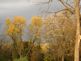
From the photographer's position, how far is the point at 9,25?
74375 mm

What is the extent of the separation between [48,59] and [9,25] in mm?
17107

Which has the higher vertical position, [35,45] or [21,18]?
[21,18]

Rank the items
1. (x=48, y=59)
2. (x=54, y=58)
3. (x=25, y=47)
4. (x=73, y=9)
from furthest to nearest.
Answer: (x=25, y=47) < (x=48, y=59) < (x=54, y=58) < (x=73, y=9)

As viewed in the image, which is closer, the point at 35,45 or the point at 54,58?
the point at 54,58

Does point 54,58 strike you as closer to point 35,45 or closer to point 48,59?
point 48,59

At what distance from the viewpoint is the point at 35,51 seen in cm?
6925

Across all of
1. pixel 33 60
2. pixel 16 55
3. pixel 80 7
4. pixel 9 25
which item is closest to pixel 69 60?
pixel 33 60

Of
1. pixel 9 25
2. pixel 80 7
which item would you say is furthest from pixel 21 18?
pixel 80 7

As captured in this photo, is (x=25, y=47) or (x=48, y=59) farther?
(x=25, y=47)

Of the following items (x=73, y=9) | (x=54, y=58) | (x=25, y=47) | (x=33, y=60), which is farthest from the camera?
(x=25, y=47)

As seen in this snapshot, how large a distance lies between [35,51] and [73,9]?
51.1 meters

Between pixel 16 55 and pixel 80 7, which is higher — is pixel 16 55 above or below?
below

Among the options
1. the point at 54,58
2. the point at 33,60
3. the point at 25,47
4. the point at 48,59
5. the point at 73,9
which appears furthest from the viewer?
the point at 25,47

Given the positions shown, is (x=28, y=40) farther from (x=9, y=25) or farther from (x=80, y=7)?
(x=80, y=7)
